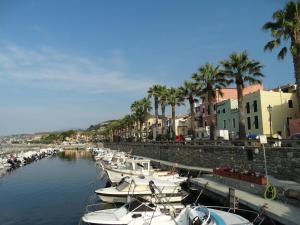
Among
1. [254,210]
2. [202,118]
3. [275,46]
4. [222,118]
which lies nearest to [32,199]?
[254,210]

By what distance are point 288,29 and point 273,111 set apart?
28032 millimetres

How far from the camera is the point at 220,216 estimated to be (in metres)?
17.7

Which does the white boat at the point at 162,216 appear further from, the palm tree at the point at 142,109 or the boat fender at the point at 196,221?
the palm tree at the point at 142,109

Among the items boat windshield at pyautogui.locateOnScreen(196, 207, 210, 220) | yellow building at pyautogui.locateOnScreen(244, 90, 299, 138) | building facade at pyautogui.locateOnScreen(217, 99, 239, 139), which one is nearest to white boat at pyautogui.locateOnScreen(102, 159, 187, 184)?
boat windshield at pyautogui.locateOnScreen(196, 207, 210, 220)

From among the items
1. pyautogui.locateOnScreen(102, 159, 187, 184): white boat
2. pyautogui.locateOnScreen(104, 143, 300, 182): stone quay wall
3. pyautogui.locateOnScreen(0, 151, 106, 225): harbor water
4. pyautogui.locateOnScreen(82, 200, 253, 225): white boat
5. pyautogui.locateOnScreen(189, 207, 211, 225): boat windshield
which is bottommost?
pyautogui.locateOnScreen(0, 151, 106, 225): harbor water

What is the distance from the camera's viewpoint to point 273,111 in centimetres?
5712

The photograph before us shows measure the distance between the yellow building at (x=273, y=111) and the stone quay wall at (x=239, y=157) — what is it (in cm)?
1454

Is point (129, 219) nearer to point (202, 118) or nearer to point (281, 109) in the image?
point (281, 109)

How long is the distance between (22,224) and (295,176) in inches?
786

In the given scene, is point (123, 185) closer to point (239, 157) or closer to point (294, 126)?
point (239, 157)

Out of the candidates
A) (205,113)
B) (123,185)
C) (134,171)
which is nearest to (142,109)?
(205,113)

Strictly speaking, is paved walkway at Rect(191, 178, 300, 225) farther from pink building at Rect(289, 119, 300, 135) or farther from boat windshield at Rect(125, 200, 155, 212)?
pink building at Rect(289, 119, 300, 135)

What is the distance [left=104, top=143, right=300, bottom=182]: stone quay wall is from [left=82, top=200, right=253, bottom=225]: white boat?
32.8 feet

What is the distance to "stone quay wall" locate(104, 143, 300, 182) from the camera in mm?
26439
